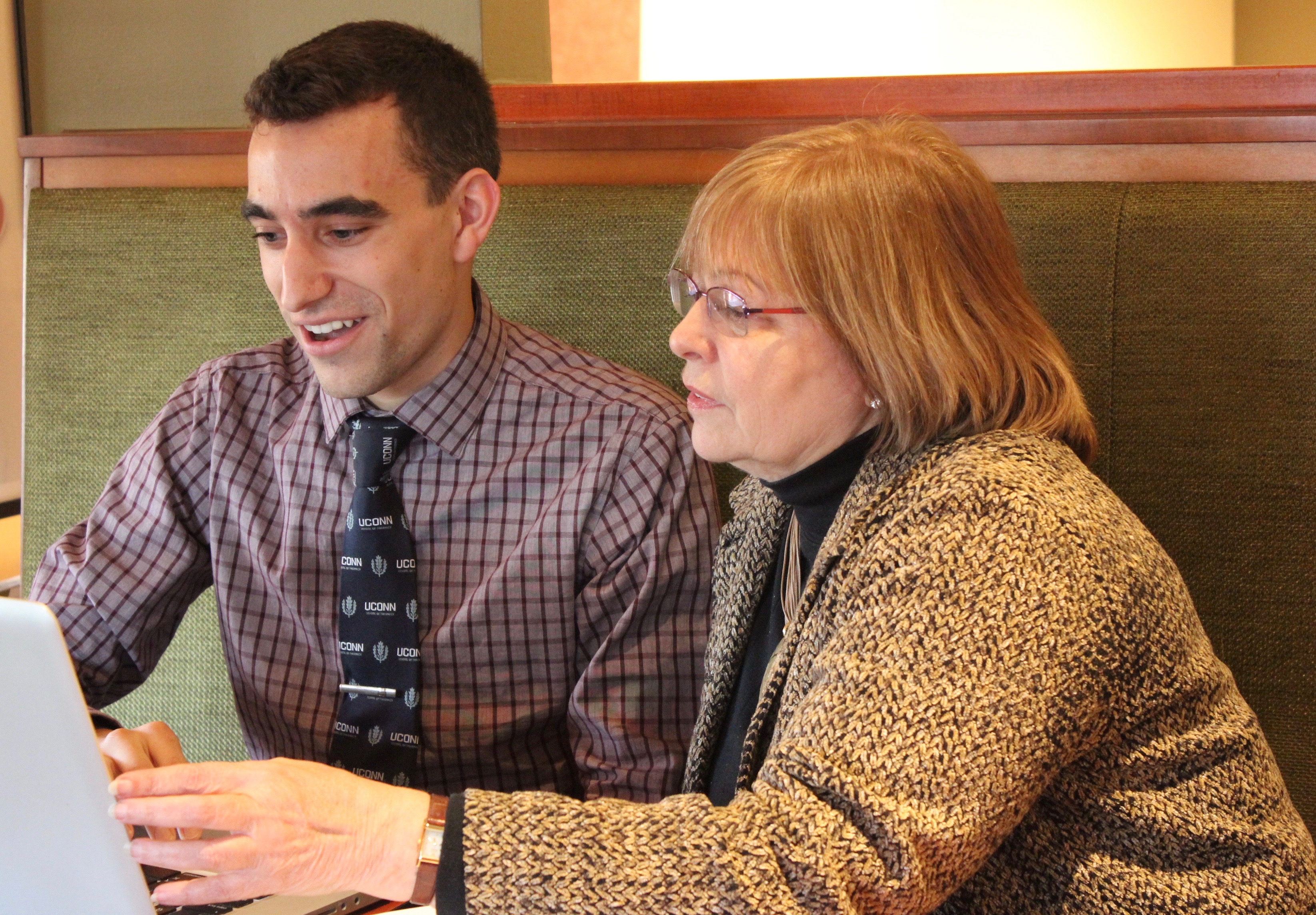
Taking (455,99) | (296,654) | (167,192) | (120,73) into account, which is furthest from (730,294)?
(120,73)

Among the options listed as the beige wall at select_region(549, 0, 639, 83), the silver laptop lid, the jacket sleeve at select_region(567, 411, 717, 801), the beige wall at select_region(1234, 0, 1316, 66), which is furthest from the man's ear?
the beige wall at select_region(1234, 0, 1316, 66)

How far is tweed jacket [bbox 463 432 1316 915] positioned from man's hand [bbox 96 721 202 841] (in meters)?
0.40

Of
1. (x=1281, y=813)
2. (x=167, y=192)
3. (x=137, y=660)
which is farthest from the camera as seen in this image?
(x=167, y=192)

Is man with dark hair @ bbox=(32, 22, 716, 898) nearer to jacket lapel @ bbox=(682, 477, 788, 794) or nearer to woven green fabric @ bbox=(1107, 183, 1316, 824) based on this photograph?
jacket lapel @ bbox=(682, 477, 788, 794)

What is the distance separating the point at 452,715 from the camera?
129 centimetres

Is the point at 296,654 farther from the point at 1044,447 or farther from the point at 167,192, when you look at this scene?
the point at 1044,447

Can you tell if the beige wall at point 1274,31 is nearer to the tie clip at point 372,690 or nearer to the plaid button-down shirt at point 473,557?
the plaid button-down shirt at point 473,557

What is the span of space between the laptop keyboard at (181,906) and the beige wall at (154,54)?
4.66 feet

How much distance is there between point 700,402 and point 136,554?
73cm

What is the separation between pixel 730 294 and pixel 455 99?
1.70ft

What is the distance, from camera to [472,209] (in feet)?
4.40

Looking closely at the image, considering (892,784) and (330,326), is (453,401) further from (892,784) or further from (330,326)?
(892,784)

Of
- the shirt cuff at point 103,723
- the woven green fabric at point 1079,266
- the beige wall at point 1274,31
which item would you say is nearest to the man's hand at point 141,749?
the shirt cuff at point 103,723

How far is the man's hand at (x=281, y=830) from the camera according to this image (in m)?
0.74
